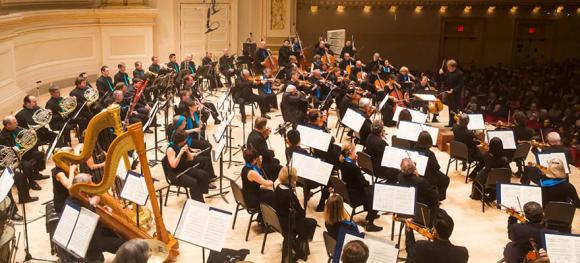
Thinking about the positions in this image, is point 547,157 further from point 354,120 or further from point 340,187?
point 340,187

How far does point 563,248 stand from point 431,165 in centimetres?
320

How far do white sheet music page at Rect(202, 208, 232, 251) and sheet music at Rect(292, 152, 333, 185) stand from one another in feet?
6.69

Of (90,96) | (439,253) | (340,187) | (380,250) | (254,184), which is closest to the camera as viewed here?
(380,250)

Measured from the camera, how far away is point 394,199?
664 cm

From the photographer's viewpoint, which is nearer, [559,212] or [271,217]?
[271,217]

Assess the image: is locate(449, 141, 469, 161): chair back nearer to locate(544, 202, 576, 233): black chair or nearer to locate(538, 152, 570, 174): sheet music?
locate(538, 152, 570, 174): sheet music

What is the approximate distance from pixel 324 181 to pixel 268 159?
1693 mm

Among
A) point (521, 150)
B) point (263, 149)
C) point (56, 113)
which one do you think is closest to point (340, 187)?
point (263, 149)

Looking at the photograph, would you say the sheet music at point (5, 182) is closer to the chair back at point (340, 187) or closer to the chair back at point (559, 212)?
the chair back at point (340, 187)

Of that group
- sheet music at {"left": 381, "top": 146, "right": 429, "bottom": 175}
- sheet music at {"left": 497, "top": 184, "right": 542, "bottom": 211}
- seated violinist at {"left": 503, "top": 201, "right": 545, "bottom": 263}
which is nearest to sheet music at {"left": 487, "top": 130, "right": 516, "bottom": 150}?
sheet music at {"left": 381, "top": 146, "right": 429, "bottom": 175}

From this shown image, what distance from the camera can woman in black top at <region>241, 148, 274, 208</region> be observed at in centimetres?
750

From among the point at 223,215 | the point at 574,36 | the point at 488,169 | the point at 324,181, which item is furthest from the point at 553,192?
the point at 574,36

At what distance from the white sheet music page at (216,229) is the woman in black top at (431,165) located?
3.74 m

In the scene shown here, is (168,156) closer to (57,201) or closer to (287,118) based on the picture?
(57,201)
